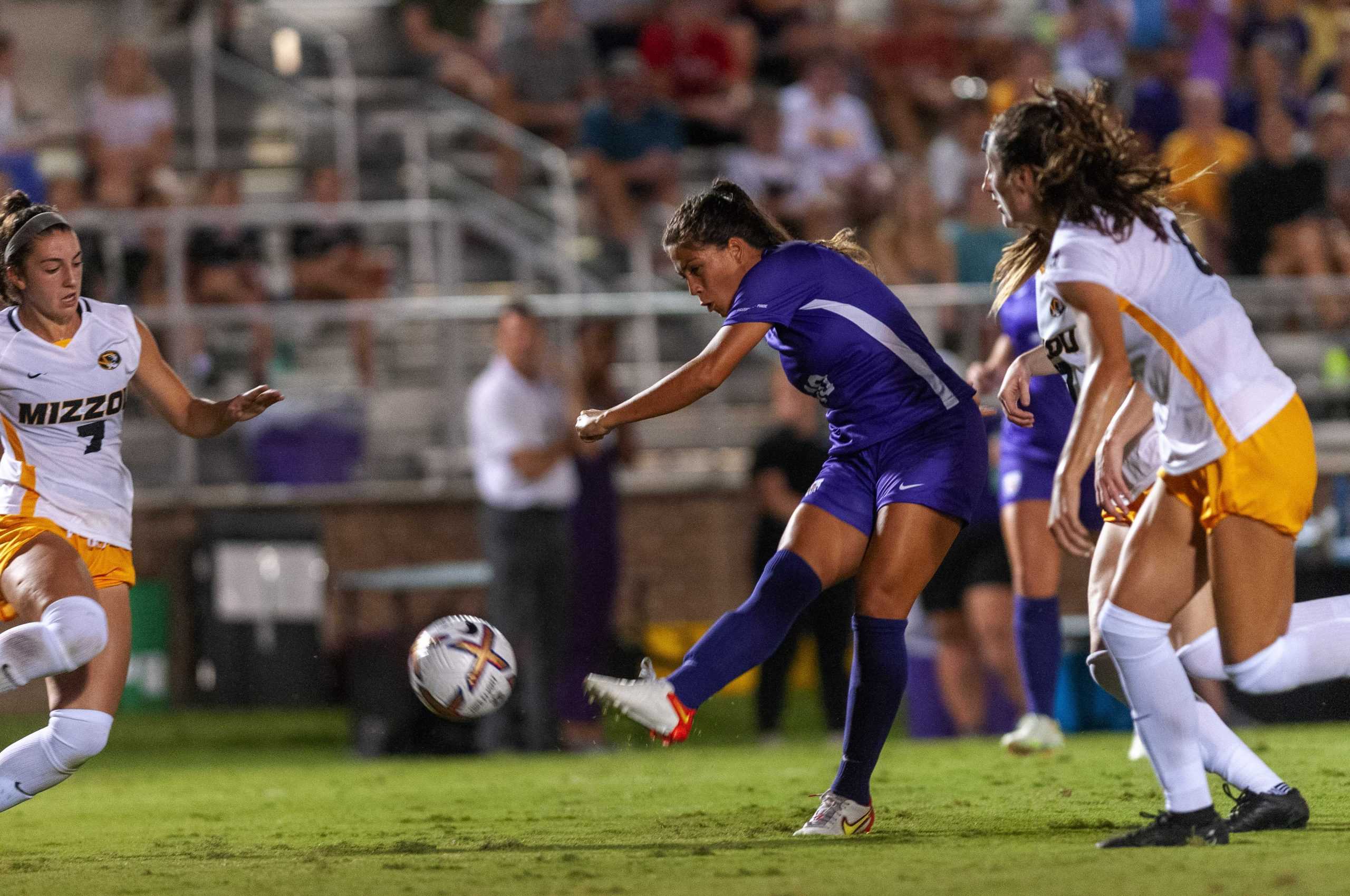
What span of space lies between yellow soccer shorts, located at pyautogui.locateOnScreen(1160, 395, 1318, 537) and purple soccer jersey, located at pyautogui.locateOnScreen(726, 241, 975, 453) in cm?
121

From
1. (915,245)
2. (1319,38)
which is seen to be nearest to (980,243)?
(915,245)

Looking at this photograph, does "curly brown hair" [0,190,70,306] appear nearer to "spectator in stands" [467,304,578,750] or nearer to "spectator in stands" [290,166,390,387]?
"spectator in stands" [467,304,578,750]

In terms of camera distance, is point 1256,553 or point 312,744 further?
point 312,744

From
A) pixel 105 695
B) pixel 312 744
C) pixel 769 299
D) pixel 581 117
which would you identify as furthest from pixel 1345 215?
pixel 105 695

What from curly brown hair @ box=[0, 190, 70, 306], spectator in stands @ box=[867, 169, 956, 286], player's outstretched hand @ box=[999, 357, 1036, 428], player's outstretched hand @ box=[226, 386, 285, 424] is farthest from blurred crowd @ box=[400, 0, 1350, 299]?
curly brown hair @ box=[0, 190, 70, 306]

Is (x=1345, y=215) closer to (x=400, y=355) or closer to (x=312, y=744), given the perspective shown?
(x=400, y=355)

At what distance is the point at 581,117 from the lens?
Result: 50.8 feet

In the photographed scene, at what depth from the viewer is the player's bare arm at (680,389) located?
18.2 ft

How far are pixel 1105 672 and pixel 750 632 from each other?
1.24 metres

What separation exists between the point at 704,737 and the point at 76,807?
15.2 ft

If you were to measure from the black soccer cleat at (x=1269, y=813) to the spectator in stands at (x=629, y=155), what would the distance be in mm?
9994

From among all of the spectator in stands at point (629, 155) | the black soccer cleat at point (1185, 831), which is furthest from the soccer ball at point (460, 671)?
the spectator in stands at point (629, 155)

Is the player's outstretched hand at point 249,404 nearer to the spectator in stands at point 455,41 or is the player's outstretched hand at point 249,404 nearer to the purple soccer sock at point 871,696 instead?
the purple soccer sock at point 871,696

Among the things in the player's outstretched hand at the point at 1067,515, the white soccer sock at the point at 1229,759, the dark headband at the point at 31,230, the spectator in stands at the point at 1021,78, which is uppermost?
the spectator in stands at the point at 1021,78
